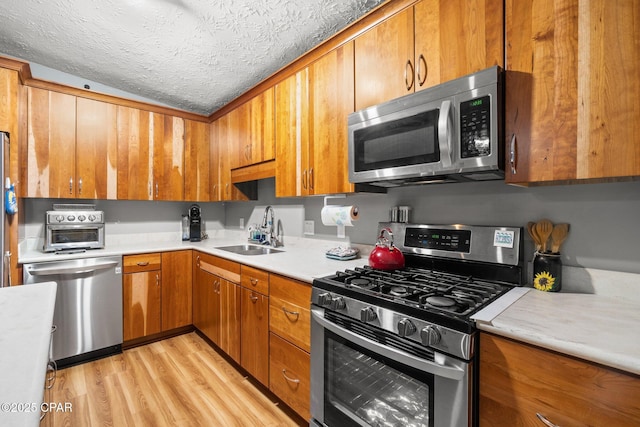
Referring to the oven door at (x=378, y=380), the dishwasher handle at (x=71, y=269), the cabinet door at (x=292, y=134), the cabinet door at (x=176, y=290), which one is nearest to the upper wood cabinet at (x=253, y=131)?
the cabinet door at (x=292, y=134)

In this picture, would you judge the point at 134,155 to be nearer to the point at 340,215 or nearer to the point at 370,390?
the point at 340,215

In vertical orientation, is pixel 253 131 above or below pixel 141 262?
above

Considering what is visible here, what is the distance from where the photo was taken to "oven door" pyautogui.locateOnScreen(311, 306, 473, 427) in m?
0.95

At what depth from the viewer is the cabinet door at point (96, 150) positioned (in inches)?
101

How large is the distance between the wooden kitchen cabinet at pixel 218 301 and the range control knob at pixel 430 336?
144 centimetres

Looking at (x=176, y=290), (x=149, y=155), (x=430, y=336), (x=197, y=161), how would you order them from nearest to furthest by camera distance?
(x=430, y=336) → (x=176, y=290) → (x=149, y=155) → (x=197, y=161)

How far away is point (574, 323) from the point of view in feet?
2.94

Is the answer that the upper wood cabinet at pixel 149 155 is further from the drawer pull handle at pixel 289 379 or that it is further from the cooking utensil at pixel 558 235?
the cooking utensil at pixel 558 235

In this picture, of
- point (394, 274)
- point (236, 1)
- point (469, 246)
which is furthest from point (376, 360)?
point (236, 1)

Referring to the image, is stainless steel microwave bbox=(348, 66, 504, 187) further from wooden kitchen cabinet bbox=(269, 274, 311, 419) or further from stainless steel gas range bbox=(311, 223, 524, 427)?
wooden kitchen cabinet bbox=(269, 274, 311, 419)

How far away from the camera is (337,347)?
4.43ft

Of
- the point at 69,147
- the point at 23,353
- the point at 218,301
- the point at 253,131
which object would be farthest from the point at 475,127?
the point at 69,147

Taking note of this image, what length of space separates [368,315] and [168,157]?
2.76 m

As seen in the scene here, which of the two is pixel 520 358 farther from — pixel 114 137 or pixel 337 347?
pixel 114 137
